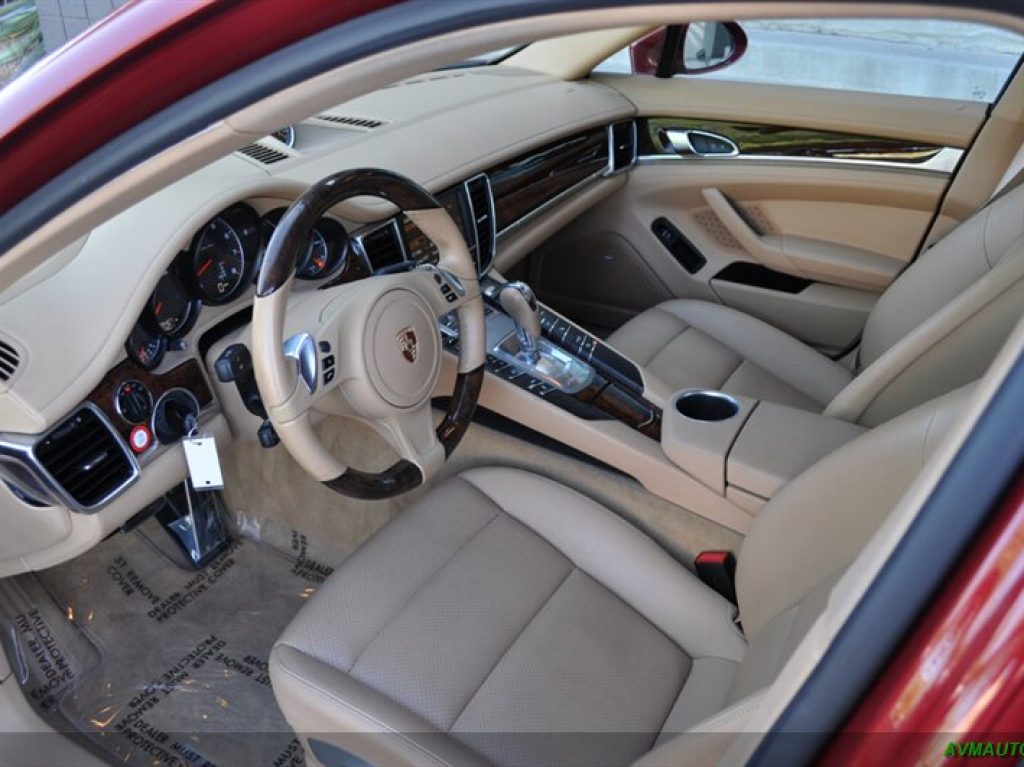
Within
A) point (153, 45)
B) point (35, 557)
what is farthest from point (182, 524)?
point (153, 45)

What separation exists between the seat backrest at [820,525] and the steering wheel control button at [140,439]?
89 cm

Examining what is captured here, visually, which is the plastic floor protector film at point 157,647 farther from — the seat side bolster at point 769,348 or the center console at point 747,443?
the seat side bolster at point 769,348

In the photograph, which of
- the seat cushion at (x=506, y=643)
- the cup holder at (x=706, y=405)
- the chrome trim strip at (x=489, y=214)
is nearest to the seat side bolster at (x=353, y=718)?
the seat cushion at (x=506, y=643)

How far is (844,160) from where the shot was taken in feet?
7.85

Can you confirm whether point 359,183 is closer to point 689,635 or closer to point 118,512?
point 118,512

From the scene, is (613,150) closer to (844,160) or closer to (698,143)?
(698,143)

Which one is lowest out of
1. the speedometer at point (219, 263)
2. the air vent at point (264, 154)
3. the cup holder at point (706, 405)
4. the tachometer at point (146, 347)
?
the cup holder at point (706, 405)

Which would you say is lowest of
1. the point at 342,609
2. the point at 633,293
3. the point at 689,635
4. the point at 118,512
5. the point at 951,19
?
the point at 633,293

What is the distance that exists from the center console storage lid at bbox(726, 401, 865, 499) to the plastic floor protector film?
36.7 inches

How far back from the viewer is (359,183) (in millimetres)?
1378

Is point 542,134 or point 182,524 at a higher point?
point 542,134

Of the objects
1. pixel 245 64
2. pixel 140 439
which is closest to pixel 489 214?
pixel 140 439

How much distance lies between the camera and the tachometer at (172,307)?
144 centimetres

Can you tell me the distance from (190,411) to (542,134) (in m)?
1.12
